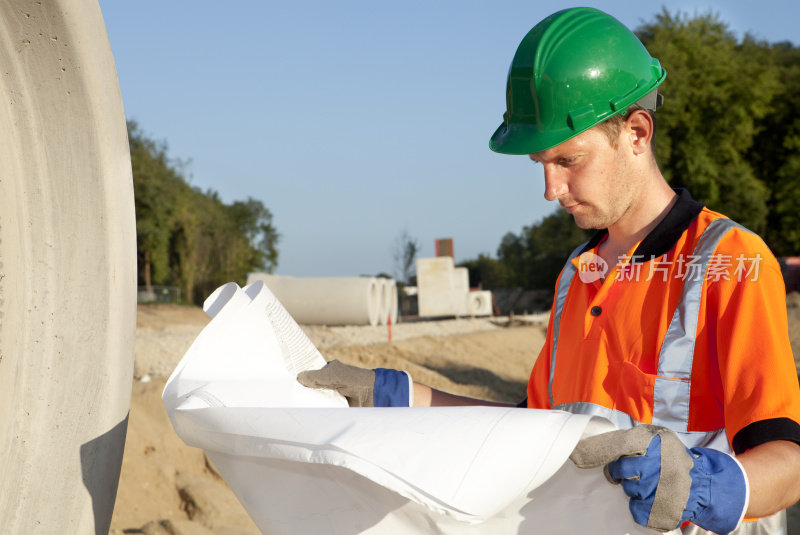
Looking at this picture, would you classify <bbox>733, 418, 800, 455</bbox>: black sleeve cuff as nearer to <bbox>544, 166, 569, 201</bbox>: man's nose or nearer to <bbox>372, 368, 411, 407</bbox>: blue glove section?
<bbox>544, 166, 569, 201</bbox>: man's nose

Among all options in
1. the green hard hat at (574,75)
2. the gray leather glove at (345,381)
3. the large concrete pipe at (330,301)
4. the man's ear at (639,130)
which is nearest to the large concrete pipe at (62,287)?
the gray leather glove at (345,381)

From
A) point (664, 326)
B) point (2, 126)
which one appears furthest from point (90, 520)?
point (664, 326)

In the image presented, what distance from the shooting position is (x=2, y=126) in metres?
1.83

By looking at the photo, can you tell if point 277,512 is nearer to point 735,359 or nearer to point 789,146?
point 735,359

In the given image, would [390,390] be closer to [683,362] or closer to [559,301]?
[559,301]

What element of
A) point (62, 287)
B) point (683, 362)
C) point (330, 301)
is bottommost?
point (330, 301)

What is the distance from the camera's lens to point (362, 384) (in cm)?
224

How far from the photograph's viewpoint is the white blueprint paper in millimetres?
1345

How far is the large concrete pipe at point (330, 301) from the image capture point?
18.2m

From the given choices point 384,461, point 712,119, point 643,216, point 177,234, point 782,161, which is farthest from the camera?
point 177,234

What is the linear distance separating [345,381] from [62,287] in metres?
0.86

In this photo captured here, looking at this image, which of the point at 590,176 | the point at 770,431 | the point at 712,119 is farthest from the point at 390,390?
the point at 712,119

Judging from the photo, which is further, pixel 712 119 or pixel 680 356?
pixel 712 119

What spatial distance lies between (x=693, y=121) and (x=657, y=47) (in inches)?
145
